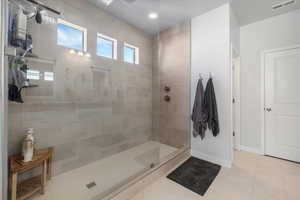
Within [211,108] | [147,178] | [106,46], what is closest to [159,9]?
[106,46]

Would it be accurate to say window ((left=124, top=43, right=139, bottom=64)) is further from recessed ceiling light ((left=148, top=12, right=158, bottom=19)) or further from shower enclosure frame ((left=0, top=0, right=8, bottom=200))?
shower enclosure frame ((left=0, top=0, right=8, bottom=200))

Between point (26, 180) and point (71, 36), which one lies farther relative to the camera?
point (71, 36)

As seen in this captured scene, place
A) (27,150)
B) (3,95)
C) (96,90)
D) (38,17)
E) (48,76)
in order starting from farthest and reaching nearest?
1. (96,90)
2. (48,76)
3. (38,17)
4. (27,150)
5. (3,95)

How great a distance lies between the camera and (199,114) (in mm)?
2275

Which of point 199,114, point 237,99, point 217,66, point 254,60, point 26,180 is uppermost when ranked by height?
point 254,60

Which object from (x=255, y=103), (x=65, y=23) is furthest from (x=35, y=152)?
(x=255, y=103)

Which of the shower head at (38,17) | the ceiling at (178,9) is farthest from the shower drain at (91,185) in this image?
the ceiling at (178,9)

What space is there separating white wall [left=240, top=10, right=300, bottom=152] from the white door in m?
0.13

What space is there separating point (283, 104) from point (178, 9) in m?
2.56

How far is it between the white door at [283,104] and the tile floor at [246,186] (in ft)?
1.07

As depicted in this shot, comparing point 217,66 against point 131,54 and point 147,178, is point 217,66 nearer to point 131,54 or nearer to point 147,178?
point 131,54

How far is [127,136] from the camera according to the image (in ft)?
8.76

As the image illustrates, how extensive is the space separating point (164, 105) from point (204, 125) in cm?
101

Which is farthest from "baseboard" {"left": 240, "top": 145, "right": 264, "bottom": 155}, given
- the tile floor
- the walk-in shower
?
the walk-in shower
